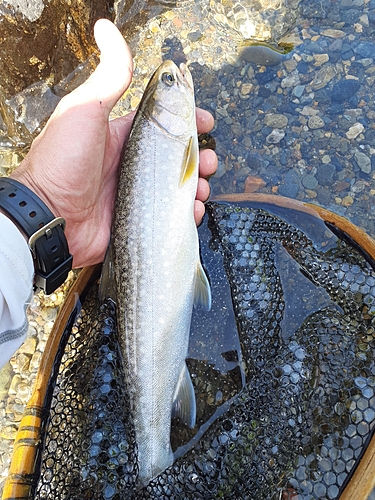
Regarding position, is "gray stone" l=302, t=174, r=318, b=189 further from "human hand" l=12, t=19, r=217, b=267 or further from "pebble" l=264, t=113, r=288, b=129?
"human hand" l=12, t=19, r=217, b=267

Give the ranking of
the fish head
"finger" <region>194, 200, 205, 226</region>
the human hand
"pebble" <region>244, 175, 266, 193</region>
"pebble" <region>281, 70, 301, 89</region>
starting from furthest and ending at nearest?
"pebble" <region>281, 70, 301, 89</region>, "pebble" <region>244, 175, 266, 193</region>, "finger" <region>194, 200, 205, 226</region>, the fish head, the human hand

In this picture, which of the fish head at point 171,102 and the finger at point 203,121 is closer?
the fish head at point 171,102

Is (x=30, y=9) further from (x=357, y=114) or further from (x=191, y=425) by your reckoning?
(x=191, y=425)

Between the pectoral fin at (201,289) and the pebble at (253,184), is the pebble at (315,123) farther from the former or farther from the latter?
the pectoral fin at (201,289)

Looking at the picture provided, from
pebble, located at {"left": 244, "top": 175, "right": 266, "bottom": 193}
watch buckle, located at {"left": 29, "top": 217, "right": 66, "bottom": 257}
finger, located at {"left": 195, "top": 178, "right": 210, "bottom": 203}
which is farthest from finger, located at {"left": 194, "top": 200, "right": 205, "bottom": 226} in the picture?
watch buckle, located at {"left": 29, "top": 217, "right": 66, "bottom": 257}

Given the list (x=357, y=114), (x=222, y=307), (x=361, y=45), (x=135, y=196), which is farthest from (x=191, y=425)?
(x=361, y=45)

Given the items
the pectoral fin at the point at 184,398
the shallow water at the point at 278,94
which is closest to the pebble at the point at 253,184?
the shallow water at the point at 278,94
